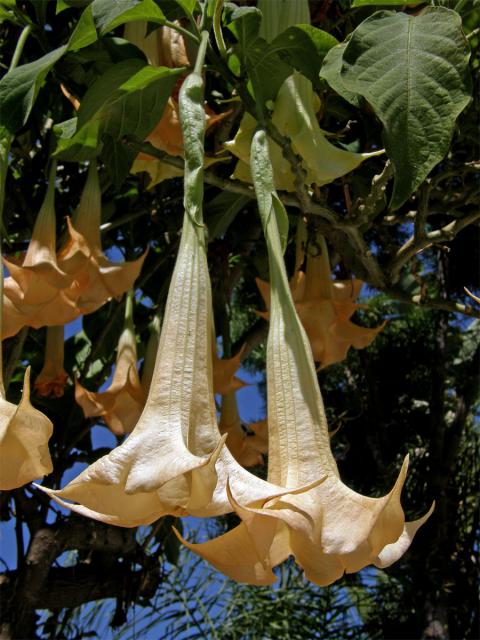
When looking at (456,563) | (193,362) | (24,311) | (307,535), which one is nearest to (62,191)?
(24,311)

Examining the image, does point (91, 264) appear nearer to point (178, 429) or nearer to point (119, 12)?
point (119, 12)

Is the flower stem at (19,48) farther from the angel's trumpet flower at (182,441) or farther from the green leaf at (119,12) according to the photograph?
the angel's trumpet flower at (182,441)

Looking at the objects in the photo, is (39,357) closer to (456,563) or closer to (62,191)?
(62,191)

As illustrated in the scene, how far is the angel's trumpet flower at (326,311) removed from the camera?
1.14m

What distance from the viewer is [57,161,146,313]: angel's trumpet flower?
1016 millimetres

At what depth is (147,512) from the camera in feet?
1.77

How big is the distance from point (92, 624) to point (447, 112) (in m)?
1.80

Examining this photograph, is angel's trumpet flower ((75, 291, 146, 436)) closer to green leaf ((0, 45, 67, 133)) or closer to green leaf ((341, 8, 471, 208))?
green leaf ((0, 45, 67, 133))

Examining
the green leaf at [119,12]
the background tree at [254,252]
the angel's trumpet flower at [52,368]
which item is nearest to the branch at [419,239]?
→ the background tree at [254,252]

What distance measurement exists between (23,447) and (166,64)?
587 mm

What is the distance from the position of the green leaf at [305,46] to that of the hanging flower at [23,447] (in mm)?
472

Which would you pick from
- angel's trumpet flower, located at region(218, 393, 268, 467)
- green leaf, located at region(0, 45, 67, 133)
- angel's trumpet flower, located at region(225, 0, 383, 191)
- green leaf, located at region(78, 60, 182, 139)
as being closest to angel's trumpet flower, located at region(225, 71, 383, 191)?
angel's trumpet flower, located at region(225, 0, 383, 191)

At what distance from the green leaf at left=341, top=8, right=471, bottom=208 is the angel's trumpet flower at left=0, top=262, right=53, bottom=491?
32 cm

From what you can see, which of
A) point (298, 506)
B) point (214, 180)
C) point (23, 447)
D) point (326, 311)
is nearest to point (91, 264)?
point (214, 180)
